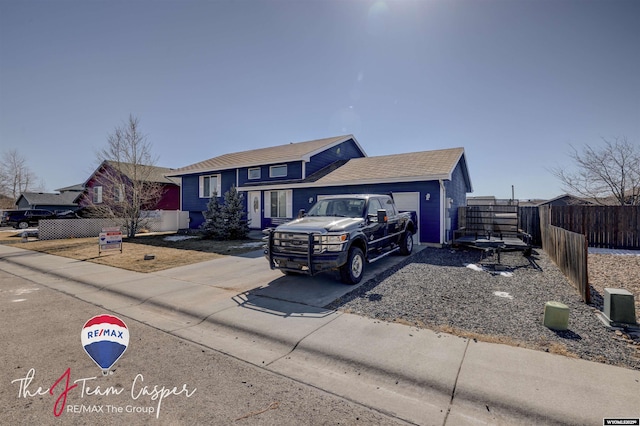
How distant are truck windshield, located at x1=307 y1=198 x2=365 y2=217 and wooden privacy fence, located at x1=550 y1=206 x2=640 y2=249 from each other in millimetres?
9959

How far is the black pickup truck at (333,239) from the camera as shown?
6391 millimetres

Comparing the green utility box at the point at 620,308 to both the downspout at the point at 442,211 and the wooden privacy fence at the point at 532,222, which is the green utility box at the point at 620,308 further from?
the wooden privacy fence at the point at 532,222

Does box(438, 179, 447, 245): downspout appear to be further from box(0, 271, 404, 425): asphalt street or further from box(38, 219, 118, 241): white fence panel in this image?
box(38, 219, 118, 241): white fence panel

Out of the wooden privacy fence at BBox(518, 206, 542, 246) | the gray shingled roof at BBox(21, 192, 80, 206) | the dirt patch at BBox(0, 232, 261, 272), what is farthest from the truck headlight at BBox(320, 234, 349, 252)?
the gray shingled roof at BBox(21, 192, 80, 206)

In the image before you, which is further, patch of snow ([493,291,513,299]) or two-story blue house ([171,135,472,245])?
two-story blue house ([171,135,472,245])

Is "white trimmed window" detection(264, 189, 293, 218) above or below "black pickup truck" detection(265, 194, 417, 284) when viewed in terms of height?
above

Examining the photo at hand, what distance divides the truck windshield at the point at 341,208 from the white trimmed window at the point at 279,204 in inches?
350

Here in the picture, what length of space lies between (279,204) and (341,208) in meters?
10.4

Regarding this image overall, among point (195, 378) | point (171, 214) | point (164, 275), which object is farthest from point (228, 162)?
point (195, 378)

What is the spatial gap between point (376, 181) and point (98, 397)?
12573 millimetres

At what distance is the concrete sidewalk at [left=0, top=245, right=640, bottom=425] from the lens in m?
2.74

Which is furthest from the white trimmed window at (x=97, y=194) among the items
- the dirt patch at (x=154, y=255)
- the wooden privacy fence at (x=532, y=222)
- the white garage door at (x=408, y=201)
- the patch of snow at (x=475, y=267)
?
the wooden privacy fence at (x=532, y=222)

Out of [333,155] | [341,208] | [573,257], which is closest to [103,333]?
[341,208]

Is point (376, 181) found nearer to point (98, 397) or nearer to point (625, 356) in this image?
point (625, 356)
